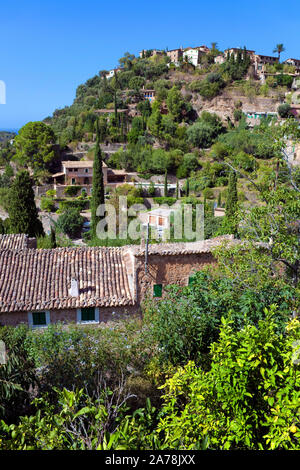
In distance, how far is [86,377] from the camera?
779 cm

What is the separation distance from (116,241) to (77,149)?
38312 mm

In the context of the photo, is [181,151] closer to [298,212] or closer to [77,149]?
[77,149]

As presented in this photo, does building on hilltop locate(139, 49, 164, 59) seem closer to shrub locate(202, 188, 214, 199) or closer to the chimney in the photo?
shrub locate(202, 188, 214, 199)

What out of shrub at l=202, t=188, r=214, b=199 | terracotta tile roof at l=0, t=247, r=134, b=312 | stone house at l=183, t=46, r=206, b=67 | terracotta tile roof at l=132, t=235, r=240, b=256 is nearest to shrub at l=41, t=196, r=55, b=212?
shrub at l=202, t=188, r=214, b=199

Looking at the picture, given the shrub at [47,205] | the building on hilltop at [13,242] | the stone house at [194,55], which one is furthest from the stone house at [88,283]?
the stone house at [194,55]

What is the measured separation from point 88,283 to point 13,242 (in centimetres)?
589

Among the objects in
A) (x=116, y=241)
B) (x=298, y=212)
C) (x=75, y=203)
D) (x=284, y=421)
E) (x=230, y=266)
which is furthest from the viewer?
(x=75, y=203)

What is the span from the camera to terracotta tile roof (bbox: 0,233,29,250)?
52.9 feet

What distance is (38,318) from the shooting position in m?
11.7

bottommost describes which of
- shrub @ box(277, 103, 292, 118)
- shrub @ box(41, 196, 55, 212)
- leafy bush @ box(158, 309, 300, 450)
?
leafy bush @ box(158, 309, 300, 450)

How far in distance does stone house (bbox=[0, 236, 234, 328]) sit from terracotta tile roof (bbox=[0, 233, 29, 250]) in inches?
116

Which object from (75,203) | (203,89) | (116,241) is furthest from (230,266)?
(203,89)

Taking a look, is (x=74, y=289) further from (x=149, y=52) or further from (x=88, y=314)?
(x=149, y=52)

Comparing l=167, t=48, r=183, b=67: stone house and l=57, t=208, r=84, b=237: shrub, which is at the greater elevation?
l=167, t=48, r=183, b=67: stone house
